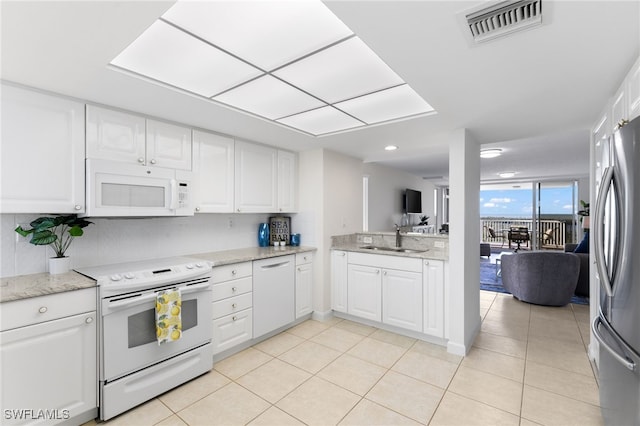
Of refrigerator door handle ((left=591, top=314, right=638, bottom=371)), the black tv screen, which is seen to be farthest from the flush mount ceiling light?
the black tv screen

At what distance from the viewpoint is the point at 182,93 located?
2033mm

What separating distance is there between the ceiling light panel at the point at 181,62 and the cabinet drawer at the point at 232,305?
1.82m

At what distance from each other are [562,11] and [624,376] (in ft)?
5.30

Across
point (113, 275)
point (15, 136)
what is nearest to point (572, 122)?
point (113, 275)

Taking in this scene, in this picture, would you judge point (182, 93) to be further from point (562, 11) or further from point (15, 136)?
point (562, 11)

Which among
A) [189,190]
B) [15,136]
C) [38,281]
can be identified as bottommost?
[38,281]

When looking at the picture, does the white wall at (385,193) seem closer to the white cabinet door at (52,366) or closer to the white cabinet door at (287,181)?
the white cabinet door at (287,181)

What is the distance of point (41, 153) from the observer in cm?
195

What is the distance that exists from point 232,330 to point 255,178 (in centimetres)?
162

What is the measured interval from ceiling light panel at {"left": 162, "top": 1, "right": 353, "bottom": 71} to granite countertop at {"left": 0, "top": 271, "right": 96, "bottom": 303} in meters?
1.67

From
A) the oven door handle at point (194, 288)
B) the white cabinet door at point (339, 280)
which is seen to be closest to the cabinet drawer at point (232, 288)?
the oven door handle at point (194, 288)

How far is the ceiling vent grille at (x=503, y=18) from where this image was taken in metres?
1.13

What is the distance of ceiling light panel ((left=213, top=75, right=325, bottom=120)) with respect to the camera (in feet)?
6.64

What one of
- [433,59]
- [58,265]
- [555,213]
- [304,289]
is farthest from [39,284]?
[555,213]
